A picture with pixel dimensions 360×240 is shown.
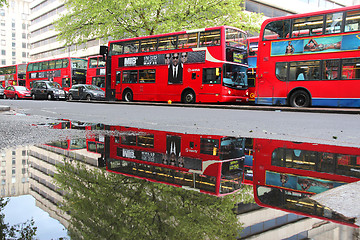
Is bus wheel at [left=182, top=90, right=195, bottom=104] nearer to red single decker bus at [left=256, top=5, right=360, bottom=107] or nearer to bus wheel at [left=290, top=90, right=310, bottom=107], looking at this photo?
red single decker bus at [left=256, top=5, right=360, bottom=107]

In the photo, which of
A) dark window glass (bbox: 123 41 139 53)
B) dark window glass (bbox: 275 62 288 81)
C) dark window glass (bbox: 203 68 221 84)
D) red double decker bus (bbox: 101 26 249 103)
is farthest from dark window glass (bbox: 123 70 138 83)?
dark window glass (bbox: 275 62 288 81)

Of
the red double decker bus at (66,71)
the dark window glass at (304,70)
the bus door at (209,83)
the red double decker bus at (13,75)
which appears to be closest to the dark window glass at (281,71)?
the dark window glass at (304,70)

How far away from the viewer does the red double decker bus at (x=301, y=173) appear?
79.8 inches

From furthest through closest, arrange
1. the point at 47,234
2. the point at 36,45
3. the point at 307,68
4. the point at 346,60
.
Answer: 1. the point at 36,45
2. the point at 307,68
3. the point at 346,60
4. the point at 47,234

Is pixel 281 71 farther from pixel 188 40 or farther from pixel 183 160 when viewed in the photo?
pixel 183 160

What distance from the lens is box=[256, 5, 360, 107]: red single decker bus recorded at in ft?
46.9

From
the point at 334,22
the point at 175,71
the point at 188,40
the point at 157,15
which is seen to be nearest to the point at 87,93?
the point at 157,15

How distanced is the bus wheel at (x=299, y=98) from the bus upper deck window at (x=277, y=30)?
264 centimetres

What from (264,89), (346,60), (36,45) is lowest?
(264,89)

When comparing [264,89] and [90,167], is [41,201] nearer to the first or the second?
[90,167]

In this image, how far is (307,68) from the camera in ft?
50.3

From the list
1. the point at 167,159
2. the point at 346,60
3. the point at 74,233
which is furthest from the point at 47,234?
the point at 346,60

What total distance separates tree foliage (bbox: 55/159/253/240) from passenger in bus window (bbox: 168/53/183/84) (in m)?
18.1

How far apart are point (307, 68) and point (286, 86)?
1.20m
